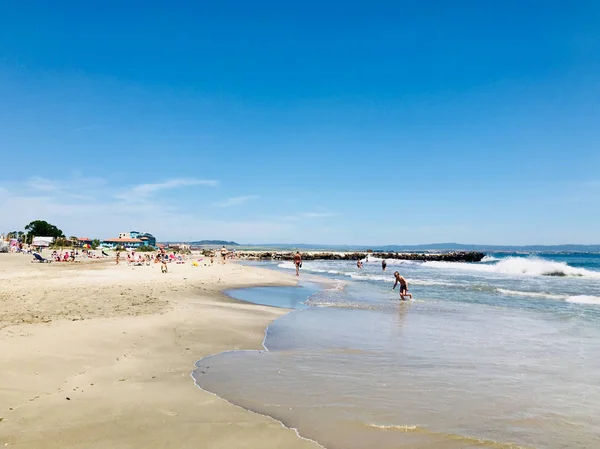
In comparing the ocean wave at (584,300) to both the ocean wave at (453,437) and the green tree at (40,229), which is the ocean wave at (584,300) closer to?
the ocean wave at (453,437)

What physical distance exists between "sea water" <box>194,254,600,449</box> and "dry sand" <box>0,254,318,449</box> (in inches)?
21.5

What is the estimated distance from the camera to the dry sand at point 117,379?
4336 mm

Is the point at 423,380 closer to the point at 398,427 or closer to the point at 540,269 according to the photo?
the point at 398,427

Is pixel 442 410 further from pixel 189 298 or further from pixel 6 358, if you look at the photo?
pixel 189 298

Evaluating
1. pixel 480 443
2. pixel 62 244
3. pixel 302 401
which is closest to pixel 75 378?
pixel 302 401

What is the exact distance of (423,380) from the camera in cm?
680

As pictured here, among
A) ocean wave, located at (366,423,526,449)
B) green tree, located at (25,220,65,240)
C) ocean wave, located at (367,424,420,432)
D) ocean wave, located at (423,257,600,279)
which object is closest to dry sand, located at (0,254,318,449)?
ocean wave, located at (367,424,420,432)

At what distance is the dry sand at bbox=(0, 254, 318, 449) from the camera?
434 centimetres

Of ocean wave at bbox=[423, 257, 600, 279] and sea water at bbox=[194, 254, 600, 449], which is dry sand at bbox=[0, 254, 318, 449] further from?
ocean wave at bbox=[423, 257, 600, 279]

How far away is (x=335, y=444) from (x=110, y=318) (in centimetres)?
832

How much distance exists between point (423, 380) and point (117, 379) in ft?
16.4

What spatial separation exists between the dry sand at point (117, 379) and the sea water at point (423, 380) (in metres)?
0.55

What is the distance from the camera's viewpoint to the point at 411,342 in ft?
32.4

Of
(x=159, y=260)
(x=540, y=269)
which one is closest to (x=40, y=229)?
(x=159, y=260)
